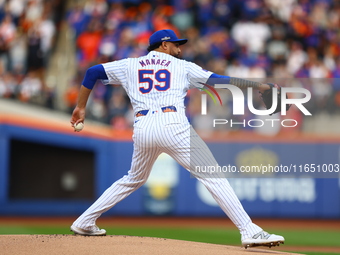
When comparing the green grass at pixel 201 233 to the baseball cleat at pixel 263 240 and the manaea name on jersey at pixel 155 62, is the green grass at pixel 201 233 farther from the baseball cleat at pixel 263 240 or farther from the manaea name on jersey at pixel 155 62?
the manaea name on jersey at pixel 155 62

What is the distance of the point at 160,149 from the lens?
514cm

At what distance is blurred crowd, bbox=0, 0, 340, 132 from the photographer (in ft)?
35.8

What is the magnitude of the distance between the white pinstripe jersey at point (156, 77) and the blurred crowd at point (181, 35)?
527 cm

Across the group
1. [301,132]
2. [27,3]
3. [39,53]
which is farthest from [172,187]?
[27,3]

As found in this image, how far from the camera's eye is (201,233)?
8.77m

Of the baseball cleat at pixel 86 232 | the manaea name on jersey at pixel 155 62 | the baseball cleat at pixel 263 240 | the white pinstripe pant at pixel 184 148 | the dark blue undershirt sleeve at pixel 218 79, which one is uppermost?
the manaea name on jersey at pixel 155 62

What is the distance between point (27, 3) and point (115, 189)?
8.60m

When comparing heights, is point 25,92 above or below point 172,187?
above

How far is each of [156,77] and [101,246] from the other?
52.5 inches

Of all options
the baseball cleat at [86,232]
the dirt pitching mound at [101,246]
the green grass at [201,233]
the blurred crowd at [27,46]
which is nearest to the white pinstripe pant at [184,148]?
the dirt pitching mound at [101,246]

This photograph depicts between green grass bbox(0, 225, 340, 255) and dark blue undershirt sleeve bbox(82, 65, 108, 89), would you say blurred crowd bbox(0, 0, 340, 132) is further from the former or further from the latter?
dark blue undershirt sleeve bbox(82, 65, 108, 89)

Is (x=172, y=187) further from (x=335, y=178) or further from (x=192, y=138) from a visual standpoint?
(x=192, y=138)

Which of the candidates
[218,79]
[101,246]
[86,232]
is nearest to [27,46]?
[86,232]

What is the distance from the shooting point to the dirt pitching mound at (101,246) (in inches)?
189
